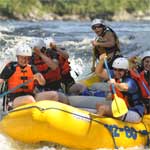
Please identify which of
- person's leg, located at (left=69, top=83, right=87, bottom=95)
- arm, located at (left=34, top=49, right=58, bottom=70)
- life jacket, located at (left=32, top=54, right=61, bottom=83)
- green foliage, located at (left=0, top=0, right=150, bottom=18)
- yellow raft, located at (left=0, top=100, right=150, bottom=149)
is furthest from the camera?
green foliage, located at (left=0, top=0, right=150, bottom=18)

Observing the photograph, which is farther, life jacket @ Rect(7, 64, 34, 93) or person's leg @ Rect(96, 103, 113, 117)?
life jacket @ Rect(7, 64, 34, 93)

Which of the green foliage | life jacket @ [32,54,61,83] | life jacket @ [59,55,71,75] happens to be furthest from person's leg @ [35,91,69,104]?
the green foliage

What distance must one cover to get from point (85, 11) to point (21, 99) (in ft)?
264

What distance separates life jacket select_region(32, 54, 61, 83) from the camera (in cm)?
620

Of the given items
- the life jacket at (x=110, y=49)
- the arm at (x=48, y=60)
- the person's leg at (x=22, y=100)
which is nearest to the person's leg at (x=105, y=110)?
the person's leg at (x=22, y=100)

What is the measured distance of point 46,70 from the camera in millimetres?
6230

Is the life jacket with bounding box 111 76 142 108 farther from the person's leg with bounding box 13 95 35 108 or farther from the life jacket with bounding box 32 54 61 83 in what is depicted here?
the life jacket with bounding box 32 54 61 83

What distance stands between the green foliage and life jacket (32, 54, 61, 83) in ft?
210

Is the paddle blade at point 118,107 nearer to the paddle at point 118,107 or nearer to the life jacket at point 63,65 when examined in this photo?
the paddle at point 118,107

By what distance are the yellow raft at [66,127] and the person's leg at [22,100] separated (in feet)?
0.84

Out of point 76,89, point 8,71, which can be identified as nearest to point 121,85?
point 8,71

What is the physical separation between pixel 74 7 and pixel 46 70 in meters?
79.8

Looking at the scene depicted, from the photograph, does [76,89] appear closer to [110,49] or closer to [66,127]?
[110,49]

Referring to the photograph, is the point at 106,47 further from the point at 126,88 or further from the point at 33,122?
the point at 33,122
